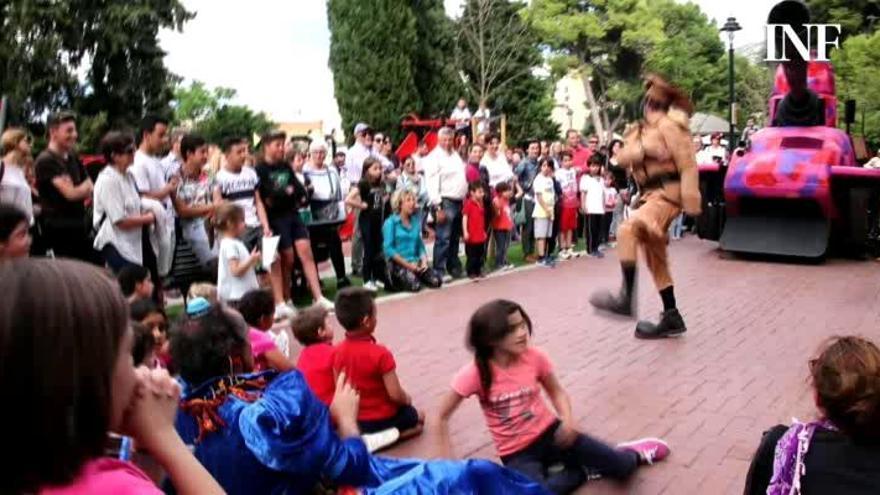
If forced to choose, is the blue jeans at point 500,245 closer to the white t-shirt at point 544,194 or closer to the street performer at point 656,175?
the white t-shirt at point 544,194

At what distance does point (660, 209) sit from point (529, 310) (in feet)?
7.44

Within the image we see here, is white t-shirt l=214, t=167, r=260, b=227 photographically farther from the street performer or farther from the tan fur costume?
the tan fur costume

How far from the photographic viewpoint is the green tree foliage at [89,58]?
20.7 m

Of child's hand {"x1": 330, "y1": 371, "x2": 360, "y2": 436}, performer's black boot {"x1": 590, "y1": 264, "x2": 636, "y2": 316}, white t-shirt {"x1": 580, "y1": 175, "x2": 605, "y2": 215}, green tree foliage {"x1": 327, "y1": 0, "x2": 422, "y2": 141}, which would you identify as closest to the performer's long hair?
performer's black boot {"x1": 590, "y1": 264, "x2": 636, "y2": 316}

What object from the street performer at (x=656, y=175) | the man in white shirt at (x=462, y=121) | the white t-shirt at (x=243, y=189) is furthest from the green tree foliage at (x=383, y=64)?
the street performer at (x=656, y=175)

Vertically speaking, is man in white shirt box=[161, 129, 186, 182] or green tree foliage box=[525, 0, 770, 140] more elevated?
green tree foliage box=[525, 0, 770, 140]

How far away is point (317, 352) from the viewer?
5.07 metres

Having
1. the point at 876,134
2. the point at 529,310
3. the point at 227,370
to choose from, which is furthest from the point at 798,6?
the point at 876,134

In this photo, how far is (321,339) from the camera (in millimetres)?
5207

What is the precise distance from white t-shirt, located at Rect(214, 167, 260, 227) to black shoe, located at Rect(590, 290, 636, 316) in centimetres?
336

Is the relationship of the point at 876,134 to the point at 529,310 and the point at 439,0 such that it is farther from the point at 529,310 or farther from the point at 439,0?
the point at 529,310

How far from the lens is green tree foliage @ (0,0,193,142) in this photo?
20656mm

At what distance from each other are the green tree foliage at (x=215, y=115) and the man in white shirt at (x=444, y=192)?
1669cm

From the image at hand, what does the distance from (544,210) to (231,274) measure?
6547mm
